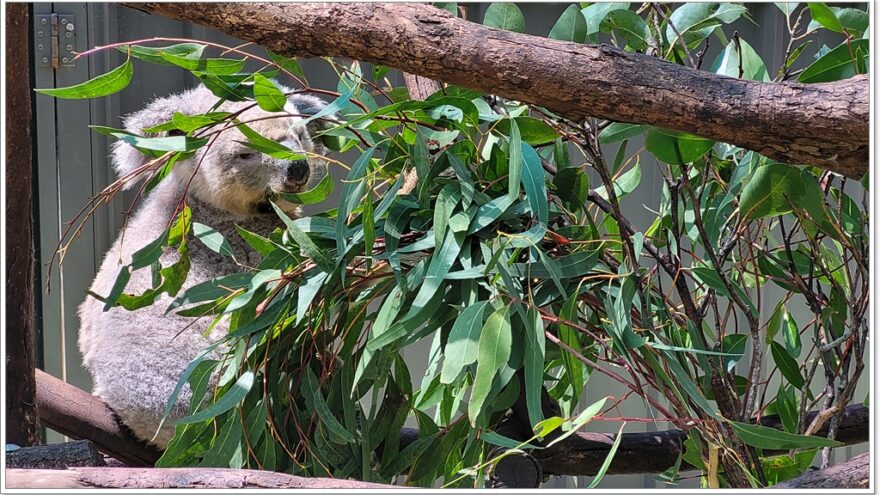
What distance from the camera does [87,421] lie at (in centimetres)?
172

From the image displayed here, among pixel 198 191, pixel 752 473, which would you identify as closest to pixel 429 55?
pixel 752 473

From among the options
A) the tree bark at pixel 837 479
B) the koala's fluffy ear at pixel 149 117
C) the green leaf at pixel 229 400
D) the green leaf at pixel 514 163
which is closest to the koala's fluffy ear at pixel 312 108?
the koala's fluffy ear at pixel 149 117

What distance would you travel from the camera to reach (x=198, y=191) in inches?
83.9

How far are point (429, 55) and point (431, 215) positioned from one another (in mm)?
350

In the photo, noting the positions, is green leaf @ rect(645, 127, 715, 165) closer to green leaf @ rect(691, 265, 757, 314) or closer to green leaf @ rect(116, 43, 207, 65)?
green leaf @ rect(691, 265, 757, 314)

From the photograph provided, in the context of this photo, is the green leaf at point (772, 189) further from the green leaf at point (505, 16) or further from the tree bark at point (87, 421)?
the tree bark at point (87, 421)

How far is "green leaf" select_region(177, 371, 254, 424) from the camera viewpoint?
117 cm

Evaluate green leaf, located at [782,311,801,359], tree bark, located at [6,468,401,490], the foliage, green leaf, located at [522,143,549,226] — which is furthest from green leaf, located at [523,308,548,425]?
green leaf, located at [782,311,801,359]

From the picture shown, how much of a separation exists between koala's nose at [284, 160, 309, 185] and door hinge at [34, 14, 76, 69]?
0.78 m

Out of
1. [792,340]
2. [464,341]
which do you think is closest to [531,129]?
[464,341]

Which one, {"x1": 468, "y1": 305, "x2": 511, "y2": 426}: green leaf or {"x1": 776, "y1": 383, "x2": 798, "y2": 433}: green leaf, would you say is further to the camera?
{"x1": 776, "y1": 383, "x2": 798, "y2": 433}: green leaf

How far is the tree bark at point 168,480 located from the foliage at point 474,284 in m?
0.20

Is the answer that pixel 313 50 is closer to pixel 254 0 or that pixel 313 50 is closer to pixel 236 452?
pixel 254 0

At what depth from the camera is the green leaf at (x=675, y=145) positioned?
1.16 metres
